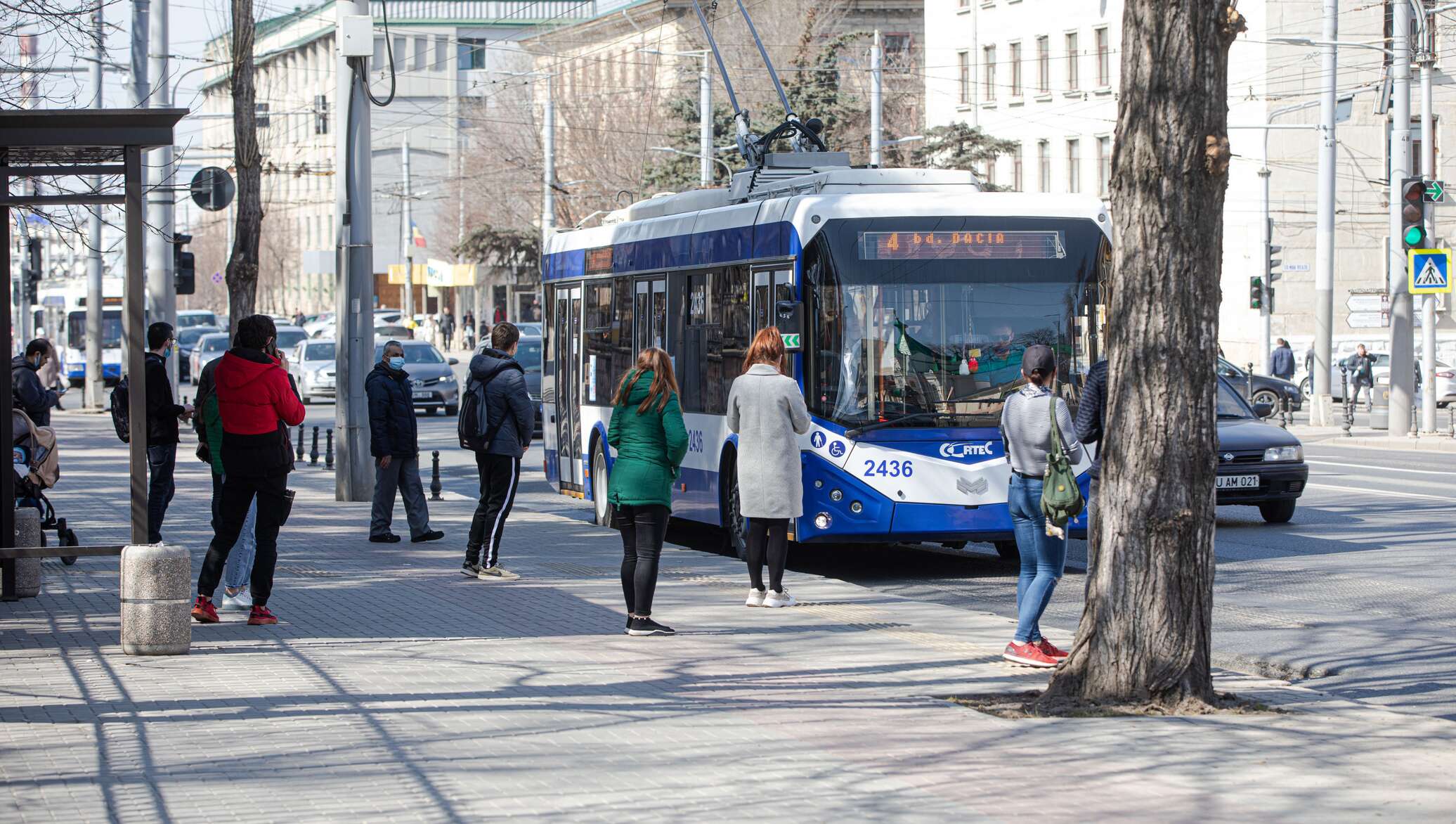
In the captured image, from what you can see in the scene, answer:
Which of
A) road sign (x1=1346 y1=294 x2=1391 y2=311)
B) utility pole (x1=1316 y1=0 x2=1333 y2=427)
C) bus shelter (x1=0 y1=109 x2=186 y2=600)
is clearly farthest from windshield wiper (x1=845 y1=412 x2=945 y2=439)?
road sign (x1=1346 y1=294 x2=1391 y2=311)

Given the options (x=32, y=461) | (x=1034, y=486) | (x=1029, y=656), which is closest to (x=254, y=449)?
(x=32, y=461)

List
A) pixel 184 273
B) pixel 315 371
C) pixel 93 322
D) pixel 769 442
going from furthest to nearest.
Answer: pixel 315 371 < pixel 93 322 < pixel 184 273 < pixel 769 442

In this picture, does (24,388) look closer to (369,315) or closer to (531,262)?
(369,315)

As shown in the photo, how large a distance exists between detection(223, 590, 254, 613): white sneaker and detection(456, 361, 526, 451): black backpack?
7.77 feet

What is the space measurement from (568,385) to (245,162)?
5.31 metres

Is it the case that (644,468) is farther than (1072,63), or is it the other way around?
(1072,63)

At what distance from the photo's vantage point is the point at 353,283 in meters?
20.6

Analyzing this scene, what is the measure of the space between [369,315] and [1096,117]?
4253cm

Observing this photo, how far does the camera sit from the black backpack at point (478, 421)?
1368 centimetres

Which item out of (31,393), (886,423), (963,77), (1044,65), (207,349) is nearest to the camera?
(886,423)

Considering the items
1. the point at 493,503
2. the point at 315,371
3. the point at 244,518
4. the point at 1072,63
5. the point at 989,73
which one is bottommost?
the point at 493,503

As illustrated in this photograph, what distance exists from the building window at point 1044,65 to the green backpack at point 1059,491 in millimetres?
54040

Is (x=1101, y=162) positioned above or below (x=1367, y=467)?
above

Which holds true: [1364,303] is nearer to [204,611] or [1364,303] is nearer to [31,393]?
[31,393]
